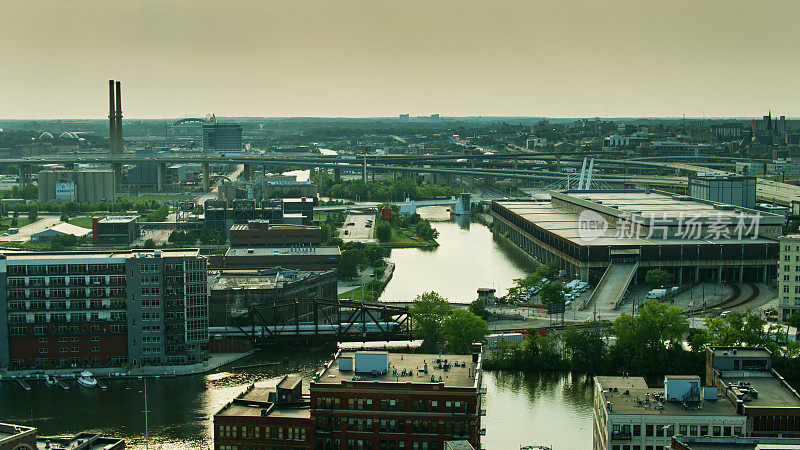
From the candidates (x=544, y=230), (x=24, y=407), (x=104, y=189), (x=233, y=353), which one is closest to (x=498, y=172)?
(x=104, y=189)

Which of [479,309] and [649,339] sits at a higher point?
[649,339]

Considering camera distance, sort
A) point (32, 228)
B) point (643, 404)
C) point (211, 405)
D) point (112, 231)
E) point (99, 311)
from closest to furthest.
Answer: point (643, 404) → point (211, 405) → point (99, 311) → point (112, 231) → point (32, 228)

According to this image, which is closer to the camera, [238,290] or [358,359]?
[358,359]

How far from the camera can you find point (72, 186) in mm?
55906

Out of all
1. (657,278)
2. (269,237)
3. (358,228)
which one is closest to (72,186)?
(358,228)

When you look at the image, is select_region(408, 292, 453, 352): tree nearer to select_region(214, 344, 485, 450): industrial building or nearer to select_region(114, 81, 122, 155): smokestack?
select_region(214, 344, 485, 450): industrial building

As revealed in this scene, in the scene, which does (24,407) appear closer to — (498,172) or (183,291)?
(183,291)

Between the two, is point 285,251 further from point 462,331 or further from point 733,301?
point 733,301

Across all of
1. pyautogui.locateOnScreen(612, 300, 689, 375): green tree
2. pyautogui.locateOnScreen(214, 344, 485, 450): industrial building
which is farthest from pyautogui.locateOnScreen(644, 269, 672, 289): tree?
pyautogui.locateOnScreen(214, 344, 485, 450): industrial building

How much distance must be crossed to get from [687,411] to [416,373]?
3666 mm

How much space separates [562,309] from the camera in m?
25.8

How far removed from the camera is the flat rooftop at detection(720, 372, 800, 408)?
47.0ft

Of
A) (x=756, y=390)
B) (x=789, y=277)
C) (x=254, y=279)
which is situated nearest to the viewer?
(x=756, y=390)

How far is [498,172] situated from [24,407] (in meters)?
46.4
